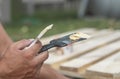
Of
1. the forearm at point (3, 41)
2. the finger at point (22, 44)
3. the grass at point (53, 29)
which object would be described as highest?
the grass at point (53, 29)

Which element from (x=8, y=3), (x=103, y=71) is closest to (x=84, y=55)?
(x=103, y=71)

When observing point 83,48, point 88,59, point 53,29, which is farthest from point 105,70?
point 53,29

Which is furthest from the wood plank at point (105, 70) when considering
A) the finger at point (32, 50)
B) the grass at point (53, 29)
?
the grass at point (53, 29)

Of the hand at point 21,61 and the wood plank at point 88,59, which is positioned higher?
the wood plank at point 88,59

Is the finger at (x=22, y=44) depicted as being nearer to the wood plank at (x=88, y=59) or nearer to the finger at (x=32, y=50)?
the finger at (x=32, y=50)

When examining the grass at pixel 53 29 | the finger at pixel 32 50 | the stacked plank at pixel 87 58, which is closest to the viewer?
the finger at pixel 32 50
